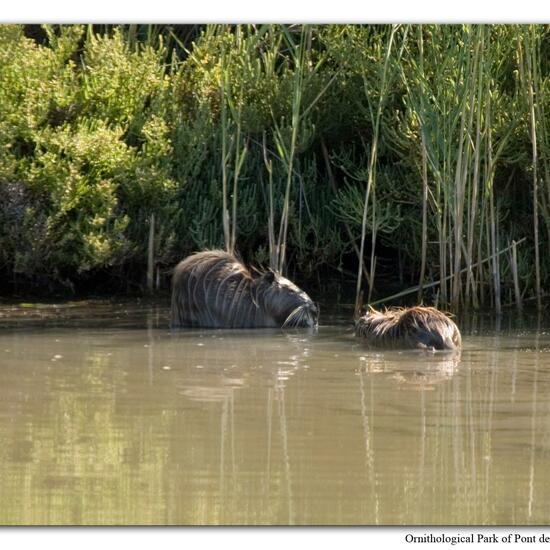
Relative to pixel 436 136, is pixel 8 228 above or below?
below

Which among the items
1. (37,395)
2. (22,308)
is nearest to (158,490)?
(37,395)

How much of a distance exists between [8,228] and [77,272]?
27.5 inches

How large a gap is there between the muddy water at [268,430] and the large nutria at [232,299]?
630 mm

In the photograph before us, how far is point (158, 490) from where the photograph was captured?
489cm

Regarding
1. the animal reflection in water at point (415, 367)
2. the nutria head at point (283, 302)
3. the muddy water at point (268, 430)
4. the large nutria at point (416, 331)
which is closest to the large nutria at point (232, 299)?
the nutria head at point (283, 302)

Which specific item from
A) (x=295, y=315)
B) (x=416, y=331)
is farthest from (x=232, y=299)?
(x=416, y=331)

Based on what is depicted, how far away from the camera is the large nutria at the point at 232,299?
30.6 ft

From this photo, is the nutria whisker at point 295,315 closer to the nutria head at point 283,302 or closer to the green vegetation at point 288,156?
the nutria head at point 283,302

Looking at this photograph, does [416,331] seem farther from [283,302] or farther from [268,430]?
[268,430]

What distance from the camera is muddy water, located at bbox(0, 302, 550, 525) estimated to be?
4.73 metres

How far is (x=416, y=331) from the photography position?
8.06m
